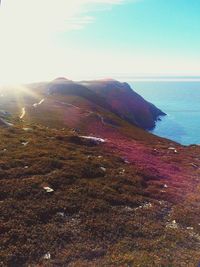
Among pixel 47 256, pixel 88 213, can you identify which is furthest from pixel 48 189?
pixel 47 256

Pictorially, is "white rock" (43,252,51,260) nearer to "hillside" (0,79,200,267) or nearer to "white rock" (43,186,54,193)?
"hillside" (0,79,200,267)

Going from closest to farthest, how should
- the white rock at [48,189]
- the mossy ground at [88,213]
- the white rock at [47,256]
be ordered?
1. the white rock at [47,256]
2. the mossy ground at [88,213]
3. the white rock at [48,189]

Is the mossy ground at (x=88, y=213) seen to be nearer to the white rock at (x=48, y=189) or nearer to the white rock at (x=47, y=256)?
the white rock at (x=47, y=256)

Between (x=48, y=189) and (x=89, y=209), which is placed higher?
(x=48, y=189)

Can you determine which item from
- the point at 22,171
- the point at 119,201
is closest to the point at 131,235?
the point at 119,201

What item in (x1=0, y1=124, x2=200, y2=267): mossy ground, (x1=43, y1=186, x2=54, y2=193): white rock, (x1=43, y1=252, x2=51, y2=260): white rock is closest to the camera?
(x1=43, y1=252, x2=51, y2=260): white rock

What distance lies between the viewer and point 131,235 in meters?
26.5

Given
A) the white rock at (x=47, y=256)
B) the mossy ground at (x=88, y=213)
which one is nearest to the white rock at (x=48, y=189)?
the mossy ground at (x=88, y=213)

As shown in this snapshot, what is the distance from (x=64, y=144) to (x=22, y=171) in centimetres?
1504

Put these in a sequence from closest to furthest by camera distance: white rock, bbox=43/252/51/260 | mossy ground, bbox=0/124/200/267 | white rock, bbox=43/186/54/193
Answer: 1. white rock, bbox=43/252/51/260
2. mossy ground, bbox=0/124/200/267
3. white rock, bbox=43/186/54/193

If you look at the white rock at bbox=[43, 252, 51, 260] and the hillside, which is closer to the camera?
the white rock at bbox=[43, 252, 51, 260]

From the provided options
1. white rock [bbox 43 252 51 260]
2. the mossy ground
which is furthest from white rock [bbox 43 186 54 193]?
white rock [bbox 43 252 51 260]

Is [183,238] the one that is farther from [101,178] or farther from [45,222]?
[101,178]

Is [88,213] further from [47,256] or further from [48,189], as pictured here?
[47,256]
